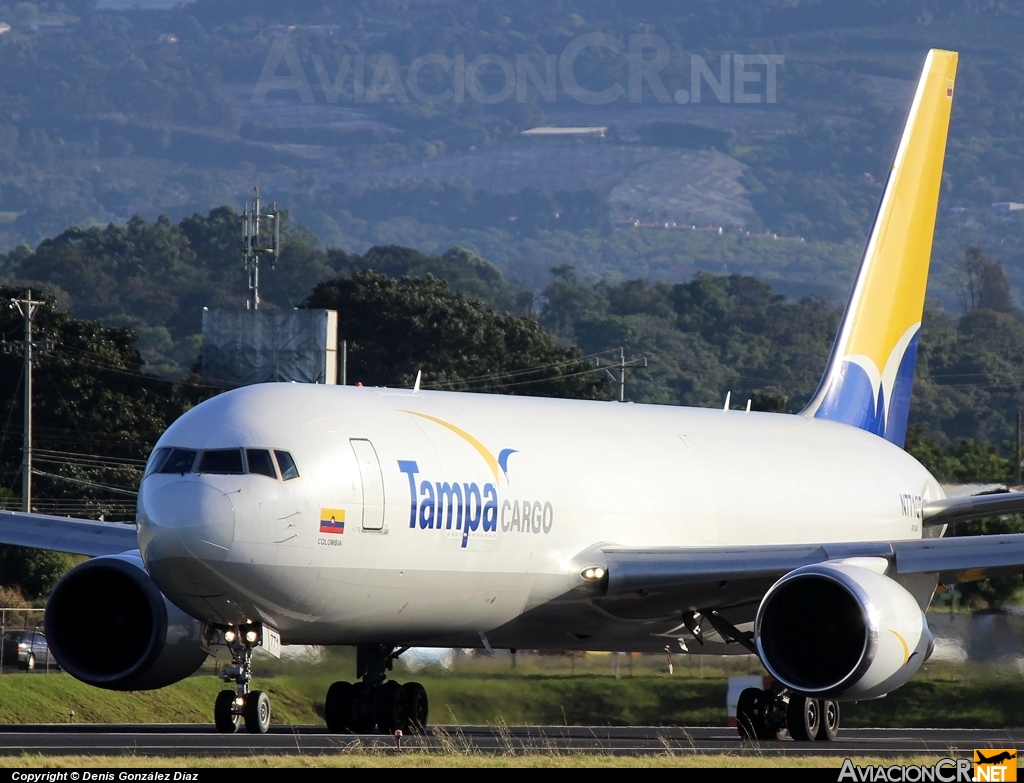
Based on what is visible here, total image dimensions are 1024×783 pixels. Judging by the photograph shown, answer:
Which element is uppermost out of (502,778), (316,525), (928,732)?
(316,525)

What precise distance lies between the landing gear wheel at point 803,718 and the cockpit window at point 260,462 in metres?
7.67

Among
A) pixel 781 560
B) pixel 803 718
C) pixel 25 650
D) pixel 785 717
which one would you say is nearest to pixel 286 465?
pixel 781 560

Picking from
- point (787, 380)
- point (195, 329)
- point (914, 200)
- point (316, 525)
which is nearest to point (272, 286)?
point (195, 329)

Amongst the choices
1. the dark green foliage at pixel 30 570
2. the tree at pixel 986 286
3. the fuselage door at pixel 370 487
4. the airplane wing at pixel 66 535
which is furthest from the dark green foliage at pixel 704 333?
the fuselage door at pixel 370 487

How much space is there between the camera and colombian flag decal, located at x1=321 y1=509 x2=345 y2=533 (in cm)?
1817

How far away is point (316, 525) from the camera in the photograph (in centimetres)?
1811

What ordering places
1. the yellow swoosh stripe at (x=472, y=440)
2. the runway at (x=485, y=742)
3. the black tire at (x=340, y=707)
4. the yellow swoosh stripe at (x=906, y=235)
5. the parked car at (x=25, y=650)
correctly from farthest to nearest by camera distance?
1. the parked car at (x=25, y=650)
2. the yellow swoosh stripe at (x=906, y=235)
3. the black tire at (x=340, y=707)
4. the yellow swoosh stripe at (x=472, y=440)
5. the runway at (x=485, y=742)

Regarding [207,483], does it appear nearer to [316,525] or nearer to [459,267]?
[316,525]

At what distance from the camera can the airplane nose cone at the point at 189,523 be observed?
680 inches

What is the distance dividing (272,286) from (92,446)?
331ft

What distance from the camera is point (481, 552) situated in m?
19.9

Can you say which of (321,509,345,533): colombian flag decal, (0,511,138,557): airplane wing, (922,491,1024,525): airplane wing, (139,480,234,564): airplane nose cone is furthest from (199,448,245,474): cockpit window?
(922,491,1024,525): airplane wing

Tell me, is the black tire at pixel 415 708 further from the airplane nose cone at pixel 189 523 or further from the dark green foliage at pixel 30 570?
the dark green foliage at pixel 30 570

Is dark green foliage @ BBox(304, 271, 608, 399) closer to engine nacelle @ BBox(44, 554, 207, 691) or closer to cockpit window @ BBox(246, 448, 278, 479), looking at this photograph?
engine nacelle @ BBox(44, 554, 207, 691)
